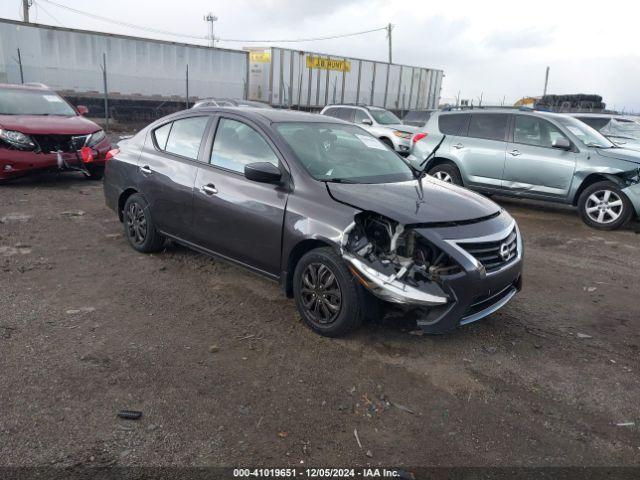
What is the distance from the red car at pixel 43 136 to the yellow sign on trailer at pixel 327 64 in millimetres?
18718

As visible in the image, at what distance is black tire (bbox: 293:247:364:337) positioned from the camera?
3.52 meters

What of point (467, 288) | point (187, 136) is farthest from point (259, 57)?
point (467, 288)

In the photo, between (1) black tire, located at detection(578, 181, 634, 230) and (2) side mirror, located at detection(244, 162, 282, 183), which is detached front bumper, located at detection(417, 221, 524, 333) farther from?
(1) black tire, located at detection(578, 181, 634, 230)

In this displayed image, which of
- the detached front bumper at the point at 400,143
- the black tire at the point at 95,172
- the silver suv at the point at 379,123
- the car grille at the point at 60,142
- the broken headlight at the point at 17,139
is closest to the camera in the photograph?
the broken headlight at the point at 17,139

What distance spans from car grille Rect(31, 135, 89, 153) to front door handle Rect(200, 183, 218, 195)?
496cm

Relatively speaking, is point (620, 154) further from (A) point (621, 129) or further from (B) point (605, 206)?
(A) point (621, 129)

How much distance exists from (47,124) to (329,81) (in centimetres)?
2108

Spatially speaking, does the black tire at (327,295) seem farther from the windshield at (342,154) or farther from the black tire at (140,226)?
the black tire at (140,226)

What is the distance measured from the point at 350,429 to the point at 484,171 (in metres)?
6.75

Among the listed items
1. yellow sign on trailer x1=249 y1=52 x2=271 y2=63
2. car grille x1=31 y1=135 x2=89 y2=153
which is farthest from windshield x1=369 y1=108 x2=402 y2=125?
yellow sign on trailer x1=249 y1=52 x2=271 y2=63

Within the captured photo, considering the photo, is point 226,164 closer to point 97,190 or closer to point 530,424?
point 530,424

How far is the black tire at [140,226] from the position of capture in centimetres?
523

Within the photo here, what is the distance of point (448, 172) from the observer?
9109 millimetres

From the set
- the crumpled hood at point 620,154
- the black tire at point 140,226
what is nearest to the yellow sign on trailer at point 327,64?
the crumpled hood at point 620,154
